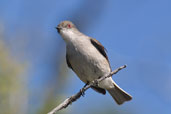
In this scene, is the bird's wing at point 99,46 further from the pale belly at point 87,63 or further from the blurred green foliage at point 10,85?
the blurred green foliage at point 10,85

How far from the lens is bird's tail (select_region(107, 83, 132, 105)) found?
693 cm

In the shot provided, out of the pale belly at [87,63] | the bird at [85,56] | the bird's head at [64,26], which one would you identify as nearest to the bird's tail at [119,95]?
the bird at [85,56]

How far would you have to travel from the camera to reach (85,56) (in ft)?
20.5

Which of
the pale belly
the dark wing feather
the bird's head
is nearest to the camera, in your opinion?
the pale belly

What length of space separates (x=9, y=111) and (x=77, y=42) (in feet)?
8.06

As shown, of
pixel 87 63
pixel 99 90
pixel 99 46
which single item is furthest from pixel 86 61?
pixel 99 90

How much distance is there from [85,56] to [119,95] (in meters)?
1.42

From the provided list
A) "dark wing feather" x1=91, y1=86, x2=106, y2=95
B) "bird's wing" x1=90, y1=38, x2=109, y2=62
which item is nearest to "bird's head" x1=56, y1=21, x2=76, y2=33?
"bird's wing" x1=90, y1=38, x2=109, y2=62

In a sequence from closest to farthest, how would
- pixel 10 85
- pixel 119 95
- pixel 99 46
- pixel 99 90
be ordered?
pixel 10 85
pixel 99 46
pixel 99 90
pixel 119 95

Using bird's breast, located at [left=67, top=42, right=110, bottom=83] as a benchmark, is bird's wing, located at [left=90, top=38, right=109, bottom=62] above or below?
above

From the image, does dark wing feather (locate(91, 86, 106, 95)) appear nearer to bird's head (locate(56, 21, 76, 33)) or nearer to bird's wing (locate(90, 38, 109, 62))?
bird's wing (locate(90, 38, 109, 62))

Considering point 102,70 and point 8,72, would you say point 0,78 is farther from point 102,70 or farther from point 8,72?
point 102,70

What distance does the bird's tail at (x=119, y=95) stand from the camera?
22.7 ft

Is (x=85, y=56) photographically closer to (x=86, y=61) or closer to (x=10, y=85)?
(x=86, y=61)
